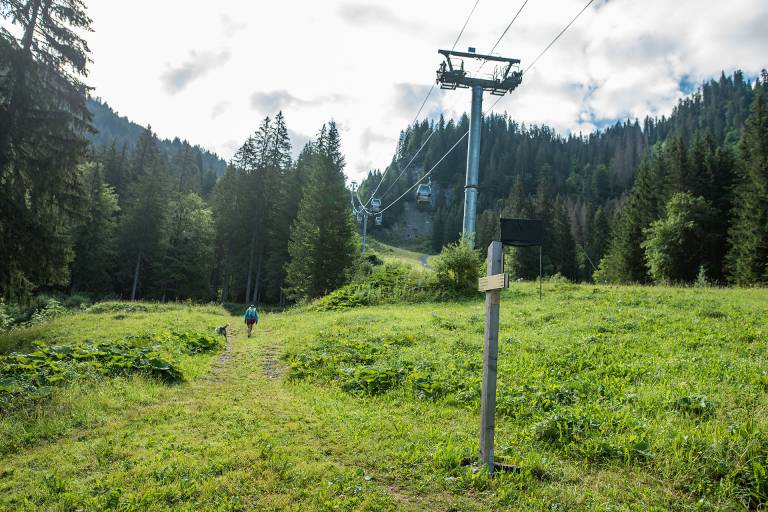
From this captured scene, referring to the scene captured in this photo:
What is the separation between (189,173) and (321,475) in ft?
241

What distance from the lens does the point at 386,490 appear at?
5504 millimetres

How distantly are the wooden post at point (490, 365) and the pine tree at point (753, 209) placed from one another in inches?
1420

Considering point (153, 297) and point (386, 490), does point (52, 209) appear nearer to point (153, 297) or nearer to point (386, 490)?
point (386, 490)

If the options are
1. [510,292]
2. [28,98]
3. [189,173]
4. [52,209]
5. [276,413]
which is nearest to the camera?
[276,413]

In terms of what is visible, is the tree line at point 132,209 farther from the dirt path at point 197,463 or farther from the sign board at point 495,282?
the sign board at point 495,282

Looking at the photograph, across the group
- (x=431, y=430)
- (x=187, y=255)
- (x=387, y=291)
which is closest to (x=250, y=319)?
(x=387, y=291)

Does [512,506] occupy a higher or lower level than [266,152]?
lower

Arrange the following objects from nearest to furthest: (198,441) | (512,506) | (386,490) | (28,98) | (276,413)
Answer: (512,506)
(386,490)
(198,441)
(276,413)
(28,98)

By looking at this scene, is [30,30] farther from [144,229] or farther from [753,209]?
[753,209]

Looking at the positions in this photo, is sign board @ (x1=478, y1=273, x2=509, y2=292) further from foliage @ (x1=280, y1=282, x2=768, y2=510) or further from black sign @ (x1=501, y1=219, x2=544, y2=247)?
foliage @ (x1=280, y1=282, x2=768, y2=510)

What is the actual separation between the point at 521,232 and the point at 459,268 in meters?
20.0

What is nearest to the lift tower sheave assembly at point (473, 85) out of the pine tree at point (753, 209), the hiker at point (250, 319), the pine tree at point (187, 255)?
the hiker at point (250, 319)

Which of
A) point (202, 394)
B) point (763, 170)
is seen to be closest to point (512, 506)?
point (202, 394)

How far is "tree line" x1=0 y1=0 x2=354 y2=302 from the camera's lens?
57.1ft
